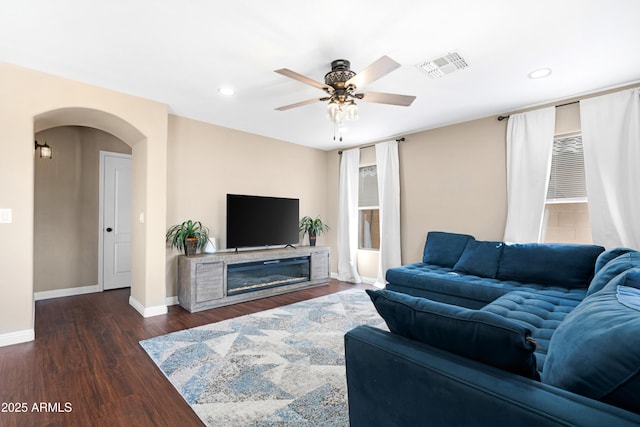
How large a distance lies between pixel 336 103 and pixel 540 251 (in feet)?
8.62

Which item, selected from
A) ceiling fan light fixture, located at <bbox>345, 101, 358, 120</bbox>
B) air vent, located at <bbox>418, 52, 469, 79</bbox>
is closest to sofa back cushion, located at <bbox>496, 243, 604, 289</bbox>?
air vent, located at <bbox>418, 52, 469, 79</bbox>

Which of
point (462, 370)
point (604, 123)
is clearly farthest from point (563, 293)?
point (462, 370)

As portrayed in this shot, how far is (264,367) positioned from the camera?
2.44 meters

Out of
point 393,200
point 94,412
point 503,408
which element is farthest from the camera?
point 393,200

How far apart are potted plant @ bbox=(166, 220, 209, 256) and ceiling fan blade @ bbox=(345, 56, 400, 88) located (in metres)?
2.88

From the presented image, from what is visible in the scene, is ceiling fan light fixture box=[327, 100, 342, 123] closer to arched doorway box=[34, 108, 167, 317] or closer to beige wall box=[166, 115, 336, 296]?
arched doorway box=[34, 108, 167, 317]

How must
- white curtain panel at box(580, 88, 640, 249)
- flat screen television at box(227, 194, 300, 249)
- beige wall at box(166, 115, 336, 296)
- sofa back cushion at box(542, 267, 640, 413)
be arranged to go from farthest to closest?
flat screen television at box(227, 194, 300, 249) → beige wall at box(166, 115, 336, 296) → white curtain panel at box(580, 88, 640, 249) → sofa back cushion at box(542, 267, 640, 413)

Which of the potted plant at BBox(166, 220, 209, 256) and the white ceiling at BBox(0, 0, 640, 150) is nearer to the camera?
the white ceiling at BBox(0, 0, 640, 150)

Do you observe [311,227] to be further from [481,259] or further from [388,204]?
[481,259]

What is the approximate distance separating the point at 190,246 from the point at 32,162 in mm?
1818

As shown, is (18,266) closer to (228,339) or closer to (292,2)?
(228,339)

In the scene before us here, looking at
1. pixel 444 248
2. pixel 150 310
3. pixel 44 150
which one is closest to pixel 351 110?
pixel 444 248

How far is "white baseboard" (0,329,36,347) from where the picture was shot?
2763 millimetres

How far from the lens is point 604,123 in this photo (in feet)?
10.6
